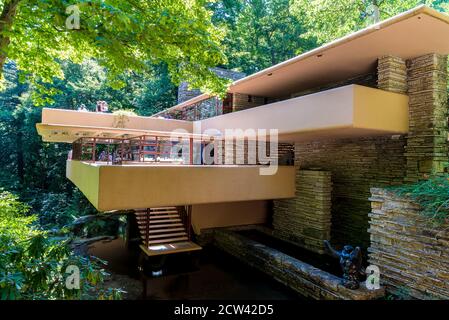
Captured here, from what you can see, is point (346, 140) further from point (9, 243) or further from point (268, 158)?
point (9, 243)

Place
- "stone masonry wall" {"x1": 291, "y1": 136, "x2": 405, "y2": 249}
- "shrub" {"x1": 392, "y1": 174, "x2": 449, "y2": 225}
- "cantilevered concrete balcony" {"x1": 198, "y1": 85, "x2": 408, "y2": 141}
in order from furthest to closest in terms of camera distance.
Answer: "stone masonry wall" {"x1": 291, "y1": 136, "x2": 405, "y2": 249} → "cantilevered concrete balcony" {"x1": 198, "y1": 85, "x2": 408, "y2": 141} → "shrub" {"x1": 392, "y1": 174, "x2": 449, "y2": 225}

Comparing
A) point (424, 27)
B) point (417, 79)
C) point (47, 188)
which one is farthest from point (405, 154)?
point (47, 188)

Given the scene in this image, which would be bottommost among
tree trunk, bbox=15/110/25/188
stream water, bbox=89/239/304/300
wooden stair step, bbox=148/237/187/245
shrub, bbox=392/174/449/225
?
stream water, bbox=89/239/304/300

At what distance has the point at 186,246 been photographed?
10.2m

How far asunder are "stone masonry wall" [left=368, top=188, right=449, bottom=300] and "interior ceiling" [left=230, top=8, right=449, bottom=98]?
144 inches

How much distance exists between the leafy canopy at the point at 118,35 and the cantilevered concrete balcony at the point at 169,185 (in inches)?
92.6

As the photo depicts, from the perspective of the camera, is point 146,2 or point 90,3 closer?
point 90,3

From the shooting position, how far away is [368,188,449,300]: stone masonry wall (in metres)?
5.38

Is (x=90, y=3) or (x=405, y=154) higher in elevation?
(x=90, y=3)

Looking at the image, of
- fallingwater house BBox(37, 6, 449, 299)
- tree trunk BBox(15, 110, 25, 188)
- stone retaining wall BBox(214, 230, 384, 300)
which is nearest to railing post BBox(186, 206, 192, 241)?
fallingwater house BBox(37, 6, 449, 299)

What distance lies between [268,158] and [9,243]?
382 inches

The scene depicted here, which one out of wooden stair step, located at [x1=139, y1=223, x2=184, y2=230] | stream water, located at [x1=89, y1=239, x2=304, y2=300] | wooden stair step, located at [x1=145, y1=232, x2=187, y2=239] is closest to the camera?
stream water, located at [x1=89, y1=239, x2=304, y2=300]

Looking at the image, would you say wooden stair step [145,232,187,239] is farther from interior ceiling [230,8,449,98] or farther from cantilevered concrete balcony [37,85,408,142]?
interior ceiling [230,8,449,98]

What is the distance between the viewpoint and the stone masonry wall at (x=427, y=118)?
7.09 metres
